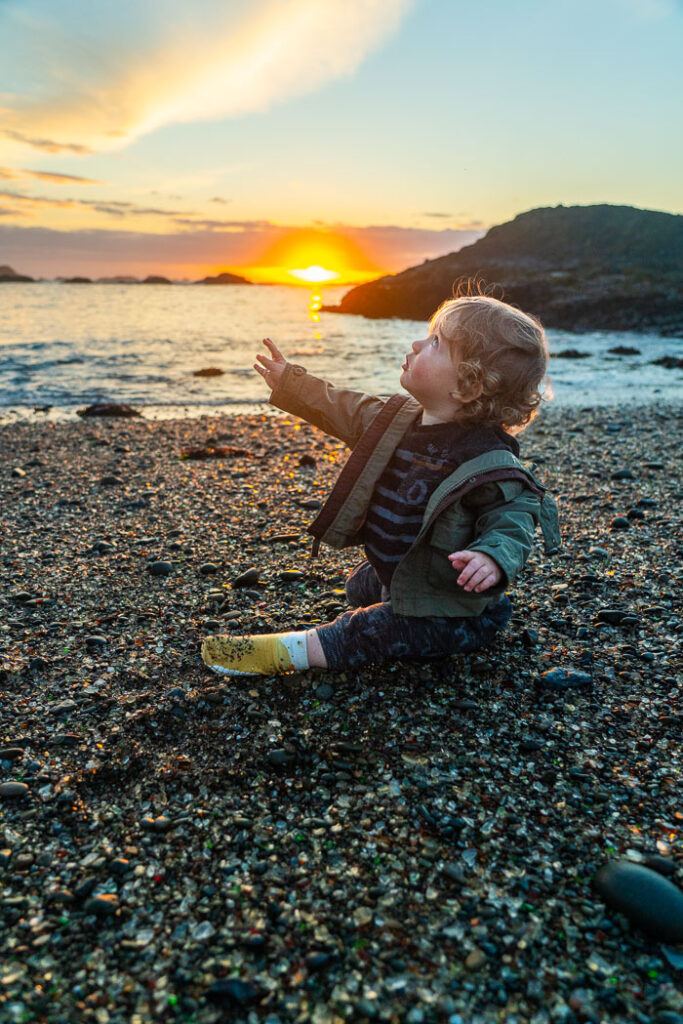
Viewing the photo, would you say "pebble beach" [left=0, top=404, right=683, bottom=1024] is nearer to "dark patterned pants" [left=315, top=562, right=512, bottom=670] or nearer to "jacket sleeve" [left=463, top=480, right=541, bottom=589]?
"dark patterned pants" [left=315, top=562, right=512, bottom=670]

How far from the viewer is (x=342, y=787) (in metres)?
3.53

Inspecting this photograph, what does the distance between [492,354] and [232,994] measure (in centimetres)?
342

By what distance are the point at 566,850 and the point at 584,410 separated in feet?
47.4

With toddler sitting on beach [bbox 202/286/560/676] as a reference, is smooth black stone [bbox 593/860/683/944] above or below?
below

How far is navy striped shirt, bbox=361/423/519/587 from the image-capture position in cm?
432

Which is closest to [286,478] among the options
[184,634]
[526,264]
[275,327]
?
[184,634]

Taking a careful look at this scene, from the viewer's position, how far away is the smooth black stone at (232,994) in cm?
246

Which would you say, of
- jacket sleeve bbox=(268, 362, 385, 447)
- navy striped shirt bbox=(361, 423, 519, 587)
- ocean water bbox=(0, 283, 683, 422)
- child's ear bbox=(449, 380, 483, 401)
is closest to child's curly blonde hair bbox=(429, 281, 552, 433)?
child's ear bbox=(449, 380, 483, 401)

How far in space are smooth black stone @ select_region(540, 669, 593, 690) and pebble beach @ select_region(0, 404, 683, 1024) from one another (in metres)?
0.02

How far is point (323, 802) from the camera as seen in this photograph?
3.44 meters

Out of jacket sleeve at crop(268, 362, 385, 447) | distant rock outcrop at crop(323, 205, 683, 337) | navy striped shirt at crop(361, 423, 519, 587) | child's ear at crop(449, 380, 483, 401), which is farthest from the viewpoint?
distant rock outcrop at crop(323, 205, 683, 337)

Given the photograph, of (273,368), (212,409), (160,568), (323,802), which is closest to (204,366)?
(212,409)

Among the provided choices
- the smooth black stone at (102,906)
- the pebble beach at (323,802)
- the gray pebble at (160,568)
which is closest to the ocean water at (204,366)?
the gray pebble at (160,568)

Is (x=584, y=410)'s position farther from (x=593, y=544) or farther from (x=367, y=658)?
(x=367, y=658)
